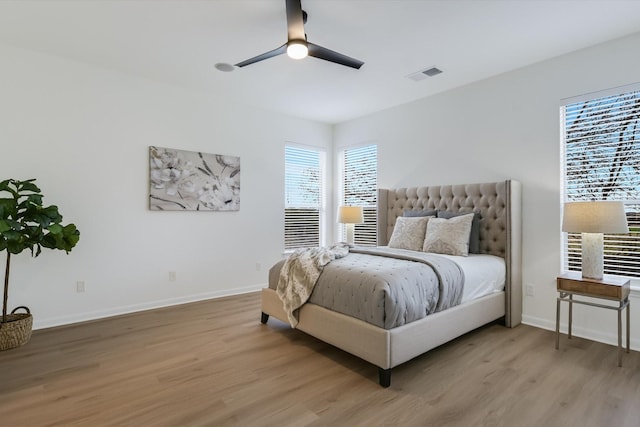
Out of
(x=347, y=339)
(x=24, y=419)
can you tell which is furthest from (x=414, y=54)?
(x=24, y=419)

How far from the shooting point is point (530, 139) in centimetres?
357

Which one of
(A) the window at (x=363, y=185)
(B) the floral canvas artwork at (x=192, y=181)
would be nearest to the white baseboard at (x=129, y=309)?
(B) the floral canvas artwork at (x=192, y=181)

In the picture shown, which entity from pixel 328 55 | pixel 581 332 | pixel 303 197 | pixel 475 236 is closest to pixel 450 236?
pixel 475 236

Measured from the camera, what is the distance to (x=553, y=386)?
7.47ft

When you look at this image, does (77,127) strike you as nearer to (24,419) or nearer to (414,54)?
(24,419)

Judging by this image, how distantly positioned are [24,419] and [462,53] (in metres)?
4.38

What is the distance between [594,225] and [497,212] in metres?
A: 1.07

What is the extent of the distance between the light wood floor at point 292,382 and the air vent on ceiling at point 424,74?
282 cm

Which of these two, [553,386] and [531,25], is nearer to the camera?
[553,386]

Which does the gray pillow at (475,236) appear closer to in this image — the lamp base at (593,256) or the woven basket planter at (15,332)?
the lamp base at (593,256)

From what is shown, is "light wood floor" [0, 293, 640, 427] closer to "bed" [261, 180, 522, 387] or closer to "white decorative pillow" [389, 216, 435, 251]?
"bed" [261, 180, 522, 387]

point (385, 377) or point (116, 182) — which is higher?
point (116, 182)

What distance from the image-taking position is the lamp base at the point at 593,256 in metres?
2.76

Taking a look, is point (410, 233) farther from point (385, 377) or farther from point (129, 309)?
point (129, 309)
